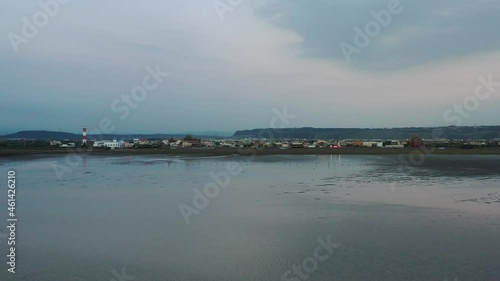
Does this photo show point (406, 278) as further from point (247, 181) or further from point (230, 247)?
point (247, 181)

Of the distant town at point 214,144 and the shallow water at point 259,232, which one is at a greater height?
the distant town at point 214,144

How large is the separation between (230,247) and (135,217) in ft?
13.1

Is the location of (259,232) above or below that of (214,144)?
below

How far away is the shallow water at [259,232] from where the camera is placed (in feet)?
23.5

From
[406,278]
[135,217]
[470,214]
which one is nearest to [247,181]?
[135,217]

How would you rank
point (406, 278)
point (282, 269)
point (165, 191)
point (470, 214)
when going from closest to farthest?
point (406, 278)
point (282, 269)
point (470, 214)
point (165, 191)

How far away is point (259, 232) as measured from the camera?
9.73 metres

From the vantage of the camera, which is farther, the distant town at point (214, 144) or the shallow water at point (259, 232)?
the distant town at point (214, 144)

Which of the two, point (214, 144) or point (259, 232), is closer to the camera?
point (259, 232)

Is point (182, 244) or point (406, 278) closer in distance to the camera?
point (406, 278)

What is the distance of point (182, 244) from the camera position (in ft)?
28.8

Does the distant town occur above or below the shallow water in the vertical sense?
above

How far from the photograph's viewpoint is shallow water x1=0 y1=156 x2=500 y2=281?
23.5 ft

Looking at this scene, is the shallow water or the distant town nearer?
the shallow water
